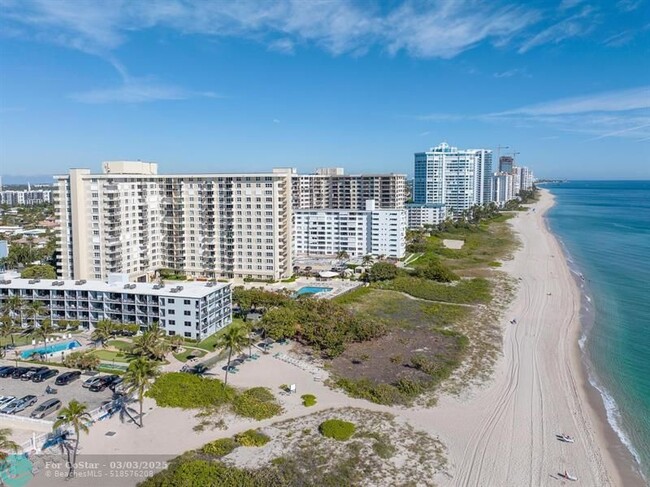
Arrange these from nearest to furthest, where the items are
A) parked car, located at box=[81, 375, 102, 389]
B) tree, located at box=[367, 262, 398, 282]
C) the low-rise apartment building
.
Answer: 1. parked car, located at box=[81, 375, 102, 389]
2. the low-rise apartment building
3. tree, located at box=[367, 262, 398, 282]

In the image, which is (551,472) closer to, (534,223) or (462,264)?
(462,264)

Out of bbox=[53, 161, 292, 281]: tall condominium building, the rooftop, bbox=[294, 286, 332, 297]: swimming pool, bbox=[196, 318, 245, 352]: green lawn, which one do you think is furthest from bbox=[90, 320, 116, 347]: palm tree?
bbox=[294, 286, 332, 297]: swimming pool

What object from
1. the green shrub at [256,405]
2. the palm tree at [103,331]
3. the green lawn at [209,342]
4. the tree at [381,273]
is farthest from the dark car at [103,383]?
the tree at [381,273]

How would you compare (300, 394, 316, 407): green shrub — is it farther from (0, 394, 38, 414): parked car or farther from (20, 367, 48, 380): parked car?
(20, 367, 48, 380): parked car

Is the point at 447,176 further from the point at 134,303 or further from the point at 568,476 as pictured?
the point at 568,476

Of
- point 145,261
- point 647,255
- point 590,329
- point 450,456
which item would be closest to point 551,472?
point 450,456

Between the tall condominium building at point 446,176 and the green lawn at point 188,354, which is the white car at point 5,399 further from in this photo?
the tall condominium building at point 446,176
